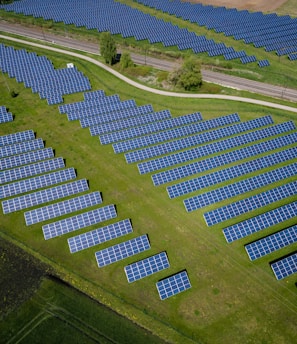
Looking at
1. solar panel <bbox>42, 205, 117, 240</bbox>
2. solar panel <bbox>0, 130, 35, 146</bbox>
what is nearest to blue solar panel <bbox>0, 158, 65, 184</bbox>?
solar panel <bbox>0, 130, 35, 146</bbox>

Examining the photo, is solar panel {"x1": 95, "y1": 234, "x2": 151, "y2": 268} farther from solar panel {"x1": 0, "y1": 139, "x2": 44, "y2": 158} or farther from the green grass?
solar panel {"x1": 0, "y1": 139, "x2": 44, "y2": 158}

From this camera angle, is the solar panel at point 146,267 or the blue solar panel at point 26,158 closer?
the solar panel at point 146,267

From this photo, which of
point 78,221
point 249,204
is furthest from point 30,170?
point 249,204

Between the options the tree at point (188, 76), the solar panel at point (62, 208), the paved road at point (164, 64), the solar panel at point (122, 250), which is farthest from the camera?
the paved road at point (164, 64)

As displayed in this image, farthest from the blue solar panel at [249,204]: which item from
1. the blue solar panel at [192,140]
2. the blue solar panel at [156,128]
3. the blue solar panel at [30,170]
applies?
the blue solar panel at [30,170]

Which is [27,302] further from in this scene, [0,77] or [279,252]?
[0,77]

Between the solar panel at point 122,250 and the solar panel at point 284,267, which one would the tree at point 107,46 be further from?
the solar panel at point 284,267
